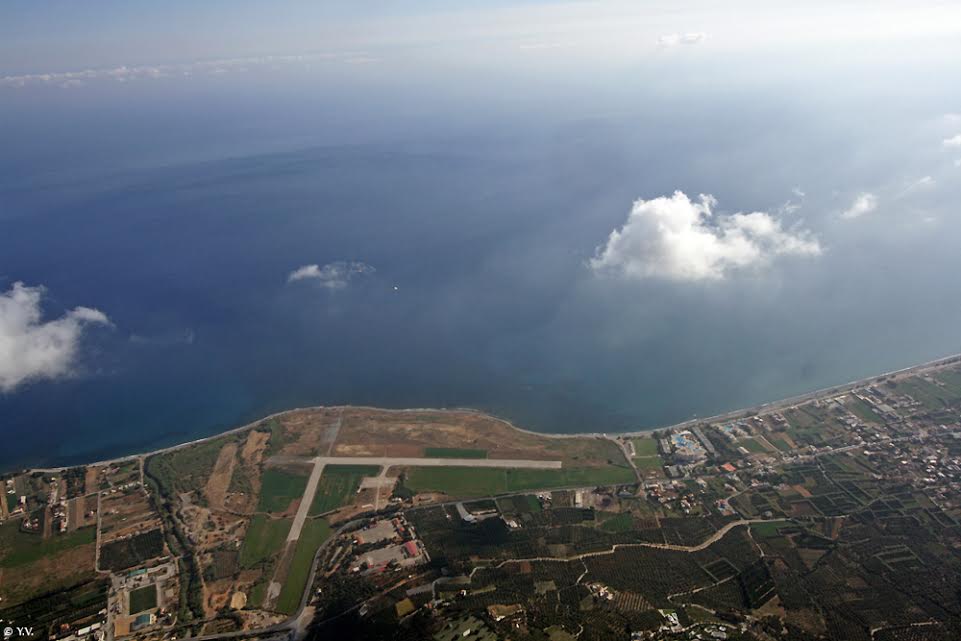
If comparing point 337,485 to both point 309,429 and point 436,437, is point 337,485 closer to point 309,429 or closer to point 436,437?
point 309,429

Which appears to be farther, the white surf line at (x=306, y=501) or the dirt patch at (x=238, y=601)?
the white surf line at (x=306, y=501)

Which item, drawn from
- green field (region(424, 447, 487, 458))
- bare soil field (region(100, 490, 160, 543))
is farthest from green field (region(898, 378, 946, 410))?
bare soil field (region(100, 490, 160, 543))

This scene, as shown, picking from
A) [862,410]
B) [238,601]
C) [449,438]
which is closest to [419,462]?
[449,438]

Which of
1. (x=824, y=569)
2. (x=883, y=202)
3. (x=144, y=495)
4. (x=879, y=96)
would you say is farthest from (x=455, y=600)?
(x=879, y=96)

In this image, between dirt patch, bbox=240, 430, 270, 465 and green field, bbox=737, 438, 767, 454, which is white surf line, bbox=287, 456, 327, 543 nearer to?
dirt patch, bbox=240, 430, 270, 465

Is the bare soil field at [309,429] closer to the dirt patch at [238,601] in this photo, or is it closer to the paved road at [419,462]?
the paved road at [419,462]

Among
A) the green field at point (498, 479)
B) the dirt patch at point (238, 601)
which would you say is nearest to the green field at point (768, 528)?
the green field at point (498, 479)
